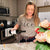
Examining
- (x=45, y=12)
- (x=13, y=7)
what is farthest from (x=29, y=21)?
(x=13, y=7)

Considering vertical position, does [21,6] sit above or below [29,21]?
above

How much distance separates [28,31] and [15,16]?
1.82m

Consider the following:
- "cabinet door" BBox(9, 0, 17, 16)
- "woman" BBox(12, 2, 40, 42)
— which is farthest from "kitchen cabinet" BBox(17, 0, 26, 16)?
"woman" BBox(12, 2, 40, 42)

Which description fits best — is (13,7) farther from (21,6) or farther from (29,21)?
(29,21)

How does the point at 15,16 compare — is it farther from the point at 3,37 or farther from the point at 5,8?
the point at 3,37

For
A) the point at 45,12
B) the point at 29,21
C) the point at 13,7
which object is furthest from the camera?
the point at 13,7

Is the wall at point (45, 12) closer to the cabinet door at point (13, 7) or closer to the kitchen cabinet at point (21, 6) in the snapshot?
the kitchen cabinet at point (21, 6)

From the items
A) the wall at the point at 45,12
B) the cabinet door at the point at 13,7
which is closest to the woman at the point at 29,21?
the wall at the point at 45,12

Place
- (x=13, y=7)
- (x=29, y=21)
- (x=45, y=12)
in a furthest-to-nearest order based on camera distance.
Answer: (x=13, y=7), (x=45, y=12), (x=29, y=21)

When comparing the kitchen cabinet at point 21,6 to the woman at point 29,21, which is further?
the kitchen cabinet at point 21,6

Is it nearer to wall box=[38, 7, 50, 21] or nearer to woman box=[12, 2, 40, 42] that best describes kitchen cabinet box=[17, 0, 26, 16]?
wall box=[38, 7, 50, 21]

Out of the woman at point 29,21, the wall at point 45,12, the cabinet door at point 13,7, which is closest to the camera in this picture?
the woman at point 29,21

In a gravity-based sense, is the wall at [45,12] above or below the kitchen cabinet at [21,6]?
below

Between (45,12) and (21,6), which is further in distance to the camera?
(21,6)
